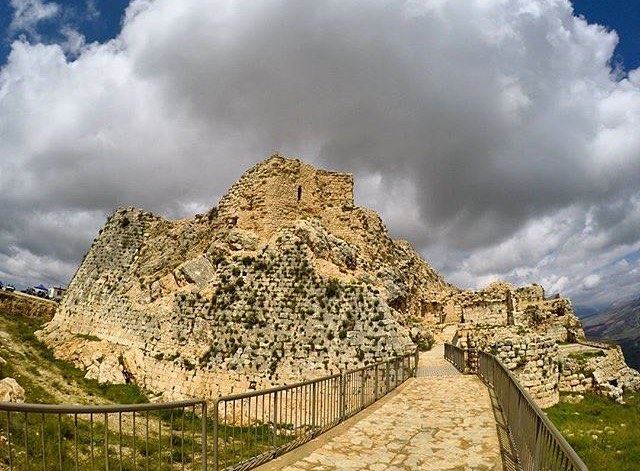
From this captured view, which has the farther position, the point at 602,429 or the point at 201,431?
the point at 602,429

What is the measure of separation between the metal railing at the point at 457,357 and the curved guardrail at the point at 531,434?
676 centimetres

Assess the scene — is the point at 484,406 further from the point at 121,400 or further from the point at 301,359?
the point at 121,400

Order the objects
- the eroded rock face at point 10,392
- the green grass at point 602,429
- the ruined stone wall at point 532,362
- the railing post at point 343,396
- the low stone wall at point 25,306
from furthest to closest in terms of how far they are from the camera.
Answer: the low stone wall at point 25,306 < the ruined stone wall at point 532,362 < the green grass at point 602,429 < the eroded rock face at point 10,392 < the railing post at point 343,396

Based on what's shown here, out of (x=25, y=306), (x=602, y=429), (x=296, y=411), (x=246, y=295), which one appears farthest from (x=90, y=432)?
(x=25, y=306)

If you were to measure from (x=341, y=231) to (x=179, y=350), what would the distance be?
9.03 metres

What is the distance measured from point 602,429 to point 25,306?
3414 centimetres

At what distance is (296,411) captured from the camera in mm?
9578

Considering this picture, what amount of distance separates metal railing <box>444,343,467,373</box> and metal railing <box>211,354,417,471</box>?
2495 millimetres

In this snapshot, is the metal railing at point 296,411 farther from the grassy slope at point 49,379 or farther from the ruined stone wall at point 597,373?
the ruined stone wall at point 597,373

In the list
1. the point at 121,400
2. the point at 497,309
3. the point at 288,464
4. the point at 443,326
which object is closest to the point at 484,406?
the point at 288,464

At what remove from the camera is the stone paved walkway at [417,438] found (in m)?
7.74

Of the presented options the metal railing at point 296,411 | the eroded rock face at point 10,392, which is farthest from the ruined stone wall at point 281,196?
the eroded rock face at point 10,392

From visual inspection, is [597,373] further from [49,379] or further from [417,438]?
[49,379]

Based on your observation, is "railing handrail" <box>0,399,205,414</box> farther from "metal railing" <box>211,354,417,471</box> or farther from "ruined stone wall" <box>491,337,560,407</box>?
"ruined stone wall" <box>491,337,560,407</box>
